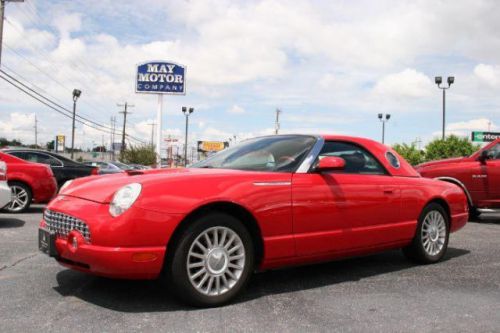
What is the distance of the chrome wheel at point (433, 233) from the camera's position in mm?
5676

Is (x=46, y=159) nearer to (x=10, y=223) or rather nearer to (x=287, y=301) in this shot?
(x=10, y=223)

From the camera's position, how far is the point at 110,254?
3.57 metres

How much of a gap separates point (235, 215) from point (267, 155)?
0.90 meters

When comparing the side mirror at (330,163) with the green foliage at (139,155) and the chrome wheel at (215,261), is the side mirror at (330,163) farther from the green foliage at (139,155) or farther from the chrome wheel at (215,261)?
the green foliage at (139,155)

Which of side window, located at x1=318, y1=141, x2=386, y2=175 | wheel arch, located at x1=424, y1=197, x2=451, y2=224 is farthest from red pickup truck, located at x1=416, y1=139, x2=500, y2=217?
side window, located at x1=318, y1=141, x2=386, y2=175

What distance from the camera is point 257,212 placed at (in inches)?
161

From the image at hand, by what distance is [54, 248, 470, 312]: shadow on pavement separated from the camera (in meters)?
3.96

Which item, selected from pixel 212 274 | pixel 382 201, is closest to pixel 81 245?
pixel 212 274

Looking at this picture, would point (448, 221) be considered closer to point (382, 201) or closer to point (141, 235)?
point (382, 201)

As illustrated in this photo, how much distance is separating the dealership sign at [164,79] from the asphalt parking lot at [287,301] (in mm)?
23403

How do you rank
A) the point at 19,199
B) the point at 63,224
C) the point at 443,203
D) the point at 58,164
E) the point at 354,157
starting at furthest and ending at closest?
the point at 58,164, the point at 19,199, the point at 443,203, the point at 354,157, the point at 63,224

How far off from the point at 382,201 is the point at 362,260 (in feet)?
3.61

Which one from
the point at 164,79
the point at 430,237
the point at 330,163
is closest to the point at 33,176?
the point at 330,163

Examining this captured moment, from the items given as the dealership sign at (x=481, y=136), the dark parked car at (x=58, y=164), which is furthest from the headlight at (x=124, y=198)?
the dealership sign at (x=481, y=136)
